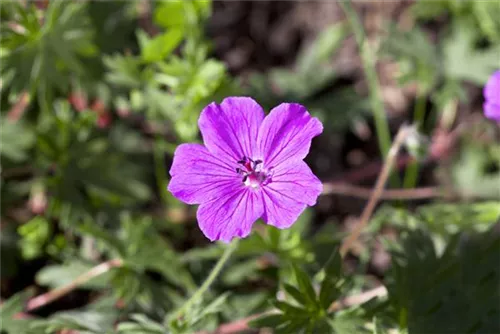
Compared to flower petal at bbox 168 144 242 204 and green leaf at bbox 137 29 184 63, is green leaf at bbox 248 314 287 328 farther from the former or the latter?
green leaf at bbox 137 29 184 63

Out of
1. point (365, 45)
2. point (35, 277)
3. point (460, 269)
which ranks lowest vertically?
point (460, 269)

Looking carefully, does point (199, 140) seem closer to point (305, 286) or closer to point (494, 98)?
point (305, 286)

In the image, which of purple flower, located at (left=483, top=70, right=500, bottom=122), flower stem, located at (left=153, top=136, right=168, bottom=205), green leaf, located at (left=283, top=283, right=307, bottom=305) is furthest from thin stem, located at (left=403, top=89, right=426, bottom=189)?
green leaf, located at (left=283, top=283, right=307, bottom=305)

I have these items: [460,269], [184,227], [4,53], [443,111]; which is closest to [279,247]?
[460,269]

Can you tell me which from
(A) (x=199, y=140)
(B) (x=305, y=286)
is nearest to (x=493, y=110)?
(B) (x=305, y=286)

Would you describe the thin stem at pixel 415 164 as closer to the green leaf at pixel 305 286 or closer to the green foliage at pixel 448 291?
the green foliage at pixel 448 291

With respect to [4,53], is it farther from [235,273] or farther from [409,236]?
[409,236]

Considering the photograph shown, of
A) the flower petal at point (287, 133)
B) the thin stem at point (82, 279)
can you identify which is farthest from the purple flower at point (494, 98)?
the thin stem at point (82, 279)
